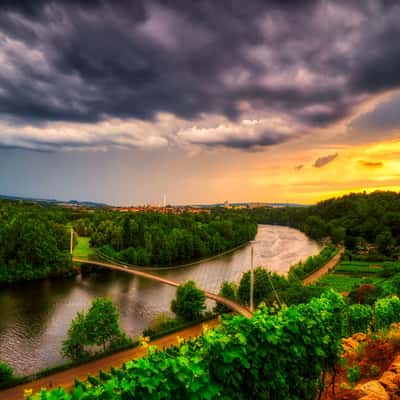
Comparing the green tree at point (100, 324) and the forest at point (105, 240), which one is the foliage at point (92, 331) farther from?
the forest at point (105, 240)

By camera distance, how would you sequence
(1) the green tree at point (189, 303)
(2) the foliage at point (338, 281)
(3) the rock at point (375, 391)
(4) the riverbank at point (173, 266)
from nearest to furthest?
1. (3) the rock at point (375, 391)
2. (1) the green tree at point (189, 303)
3. (2) the foliage at point (338, 281)
4. (4) the riverbank at point (173, 266)

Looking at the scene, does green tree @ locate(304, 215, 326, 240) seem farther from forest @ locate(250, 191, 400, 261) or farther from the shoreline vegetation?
the shoreline vegetation

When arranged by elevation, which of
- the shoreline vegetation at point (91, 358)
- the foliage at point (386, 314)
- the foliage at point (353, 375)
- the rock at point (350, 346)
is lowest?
the shoreline vegetation at point (91, 358)

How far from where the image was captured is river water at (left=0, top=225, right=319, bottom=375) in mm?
12680

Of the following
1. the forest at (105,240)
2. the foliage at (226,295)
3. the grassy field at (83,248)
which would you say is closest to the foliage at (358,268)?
the foliage at (226,295)

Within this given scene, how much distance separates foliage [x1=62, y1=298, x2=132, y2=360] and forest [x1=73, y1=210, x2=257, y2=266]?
1905 cm

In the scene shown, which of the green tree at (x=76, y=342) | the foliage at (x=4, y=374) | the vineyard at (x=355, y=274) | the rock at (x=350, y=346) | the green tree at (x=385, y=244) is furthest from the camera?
the green tree at (x=385, y=244)

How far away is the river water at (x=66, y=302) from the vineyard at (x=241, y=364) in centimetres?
1108

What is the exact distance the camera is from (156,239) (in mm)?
34469

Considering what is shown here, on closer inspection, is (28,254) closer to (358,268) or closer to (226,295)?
(226,295)

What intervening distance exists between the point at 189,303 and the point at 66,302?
28.9 feet

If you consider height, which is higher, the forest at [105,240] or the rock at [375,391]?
the rock at [375,391]

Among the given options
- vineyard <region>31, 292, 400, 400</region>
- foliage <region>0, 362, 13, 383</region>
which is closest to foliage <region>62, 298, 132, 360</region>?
foliage <region>0, 362, 13, 383</region>

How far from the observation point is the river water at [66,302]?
12.7m
